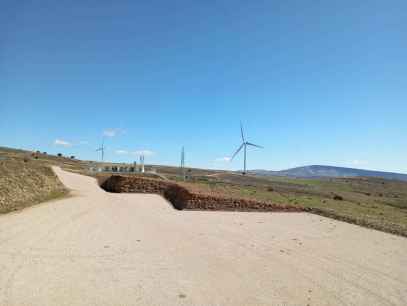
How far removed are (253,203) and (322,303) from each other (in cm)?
1170

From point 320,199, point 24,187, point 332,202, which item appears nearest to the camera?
point 24,187

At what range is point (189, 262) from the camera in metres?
7.24

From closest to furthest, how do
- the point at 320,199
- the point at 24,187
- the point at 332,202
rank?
1. the point at 24,187
2. the point at 332,202
3. the point at 320,199

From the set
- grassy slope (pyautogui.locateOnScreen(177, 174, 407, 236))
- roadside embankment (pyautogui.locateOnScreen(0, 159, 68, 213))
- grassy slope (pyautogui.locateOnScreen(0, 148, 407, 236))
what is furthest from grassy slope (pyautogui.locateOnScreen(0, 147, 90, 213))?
grassy slope (pyautogui.locateOnScreen(177, 174, 407, 236))

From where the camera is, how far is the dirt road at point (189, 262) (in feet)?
17.6

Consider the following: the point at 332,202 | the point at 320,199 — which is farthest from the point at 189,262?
the point at 320,199

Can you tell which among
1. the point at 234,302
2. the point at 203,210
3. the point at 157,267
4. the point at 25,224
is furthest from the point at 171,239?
the point at 203,210

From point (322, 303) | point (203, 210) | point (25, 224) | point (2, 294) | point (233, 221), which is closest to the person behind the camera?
point (2, 294)

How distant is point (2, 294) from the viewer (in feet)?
16.3

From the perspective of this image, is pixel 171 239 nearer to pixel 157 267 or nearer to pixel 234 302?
pixel 157 267

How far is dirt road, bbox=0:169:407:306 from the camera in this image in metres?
5.36

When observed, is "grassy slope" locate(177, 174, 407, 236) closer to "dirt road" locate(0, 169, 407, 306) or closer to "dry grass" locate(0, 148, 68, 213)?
"dirt road" locate(0, 169, 407, 306)

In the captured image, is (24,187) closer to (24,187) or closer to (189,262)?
(24,187)

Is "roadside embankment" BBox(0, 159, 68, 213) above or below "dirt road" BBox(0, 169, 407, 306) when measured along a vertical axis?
above
